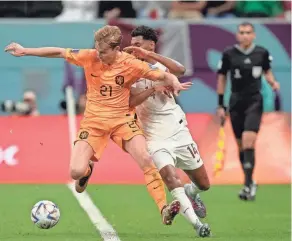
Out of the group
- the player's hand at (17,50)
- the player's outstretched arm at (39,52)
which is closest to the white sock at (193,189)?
the player's outstretched arm at (39,52)

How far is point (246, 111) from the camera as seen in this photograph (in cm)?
1579

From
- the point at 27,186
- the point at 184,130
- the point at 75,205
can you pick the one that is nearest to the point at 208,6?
the point at 27,186

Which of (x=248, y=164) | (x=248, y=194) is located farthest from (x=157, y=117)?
(x=248, y=164)

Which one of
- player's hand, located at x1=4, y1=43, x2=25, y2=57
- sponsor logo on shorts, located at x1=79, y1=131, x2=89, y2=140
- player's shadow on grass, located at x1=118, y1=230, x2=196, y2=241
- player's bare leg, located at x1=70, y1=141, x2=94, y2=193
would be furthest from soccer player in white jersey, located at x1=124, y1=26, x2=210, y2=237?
player's hand, located at x1=4, y1=43, x2=25, y2=57

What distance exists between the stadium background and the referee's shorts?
1093mm

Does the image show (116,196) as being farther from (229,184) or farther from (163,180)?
(163,180)

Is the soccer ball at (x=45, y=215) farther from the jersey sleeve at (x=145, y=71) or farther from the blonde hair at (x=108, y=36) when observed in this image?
the blonde hair at (x=108, y=36)

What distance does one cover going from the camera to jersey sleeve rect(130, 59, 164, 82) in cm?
1126

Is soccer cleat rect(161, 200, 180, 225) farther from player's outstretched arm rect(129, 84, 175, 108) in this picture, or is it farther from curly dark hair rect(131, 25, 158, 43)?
curly dark hair rect(131, 25, 158, 43)

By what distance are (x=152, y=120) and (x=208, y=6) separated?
410 inches

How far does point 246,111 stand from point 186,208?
4.80 meters

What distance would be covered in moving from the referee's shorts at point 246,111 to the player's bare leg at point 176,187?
4.03 meters

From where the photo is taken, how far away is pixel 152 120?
39.4 ft

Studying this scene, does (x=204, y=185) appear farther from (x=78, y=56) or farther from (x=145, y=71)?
(x=78, y=56)
